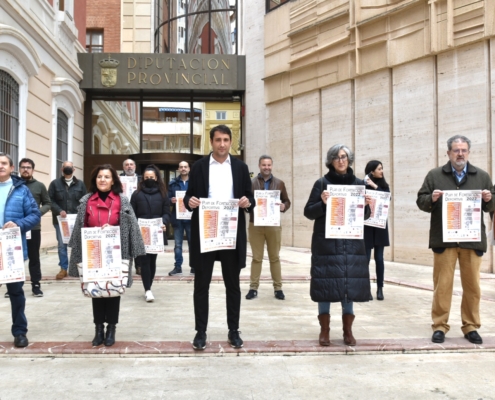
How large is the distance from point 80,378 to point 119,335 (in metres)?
1.29

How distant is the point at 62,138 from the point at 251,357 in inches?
513

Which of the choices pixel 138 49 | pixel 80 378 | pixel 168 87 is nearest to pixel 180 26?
pixel 168 87

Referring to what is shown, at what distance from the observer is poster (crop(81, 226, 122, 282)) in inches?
183

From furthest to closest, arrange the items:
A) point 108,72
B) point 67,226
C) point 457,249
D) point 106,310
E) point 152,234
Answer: point 108,72 → point 67,226 → point 152,234 → point 457,249 → point 106,310

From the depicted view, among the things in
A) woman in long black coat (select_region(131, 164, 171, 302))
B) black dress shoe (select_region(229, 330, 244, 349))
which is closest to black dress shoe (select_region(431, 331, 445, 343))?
black dress shoe (select_region(229, 330, 244, 349))

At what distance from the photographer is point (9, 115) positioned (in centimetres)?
1183

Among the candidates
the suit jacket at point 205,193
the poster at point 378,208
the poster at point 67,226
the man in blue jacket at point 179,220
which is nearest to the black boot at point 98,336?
the suit jacket at point 205,193

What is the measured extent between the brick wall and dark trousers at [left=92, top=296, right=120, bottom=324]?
19.5 m

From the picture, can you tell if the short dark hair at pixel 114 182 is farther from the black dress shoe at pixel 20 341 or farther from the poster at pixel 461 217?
the poster at pixel 461 217

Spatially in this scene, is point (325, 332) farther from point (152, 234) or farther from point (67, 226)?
point (67, 226)

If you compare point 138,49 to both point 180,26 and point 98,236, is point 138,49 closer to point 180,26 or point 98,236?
point 180,26

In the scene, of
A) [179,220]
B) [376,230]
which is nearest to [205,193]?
[376,230]

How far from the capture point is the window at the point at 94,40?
22.8 metres

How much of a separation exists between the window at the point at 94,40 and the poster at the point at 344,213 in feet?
67.4
